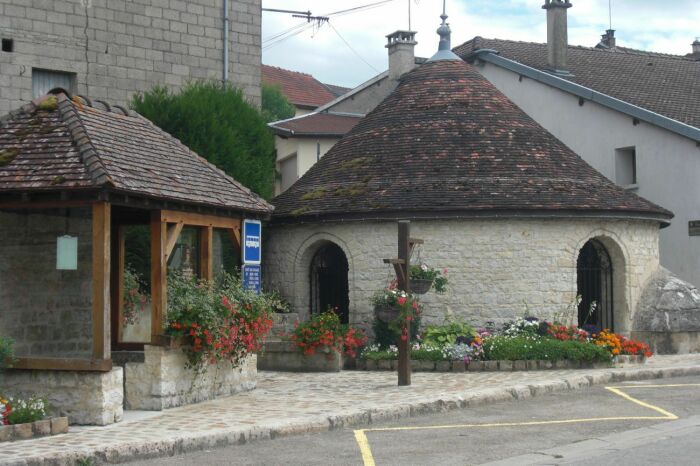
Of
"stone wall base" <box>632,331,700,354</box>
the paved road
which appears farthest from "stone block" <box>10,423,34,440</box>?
"stone wall base" <box>632,331,700,354</box>

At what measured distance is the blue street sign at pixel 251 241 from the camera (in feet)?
46.0

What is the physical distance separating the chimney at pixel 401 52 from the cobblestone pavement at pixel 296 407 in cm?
1507

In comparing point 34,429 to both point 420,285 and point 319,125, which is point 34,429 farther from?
point 319,125

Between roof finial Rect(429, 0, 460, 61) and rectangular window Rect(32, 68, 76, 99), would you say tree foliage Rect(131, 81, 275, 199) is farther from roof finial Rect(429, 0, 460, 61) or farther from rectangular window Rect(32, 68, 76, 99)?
roof finial Rect(429, 0, 460, 61)

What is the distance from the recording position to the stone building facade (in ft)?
66.6

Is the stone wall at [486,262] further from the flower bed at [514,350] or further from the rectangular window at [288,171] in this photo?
the rectangular window at [288,171]

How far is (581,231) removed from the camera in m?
18.7

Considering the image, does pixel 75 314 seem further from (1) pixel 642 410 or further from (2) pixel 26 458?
(1) pixel 642 410

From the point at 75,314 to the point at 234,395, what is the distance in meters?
2.27

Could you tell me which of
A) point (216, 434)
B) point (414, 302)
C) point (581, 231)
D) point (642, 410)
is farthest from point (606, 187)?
point (216, 434)

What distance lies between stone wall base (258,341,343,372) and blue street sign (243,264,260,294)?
9.31ft

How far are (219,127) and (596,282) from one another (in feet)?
25.4

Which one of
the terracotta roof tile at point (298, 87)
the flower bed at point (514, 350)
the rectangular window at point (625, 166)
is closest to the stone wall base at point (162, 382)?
the flower bed at point (514, 350)

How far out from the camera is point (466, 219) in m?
18.3
